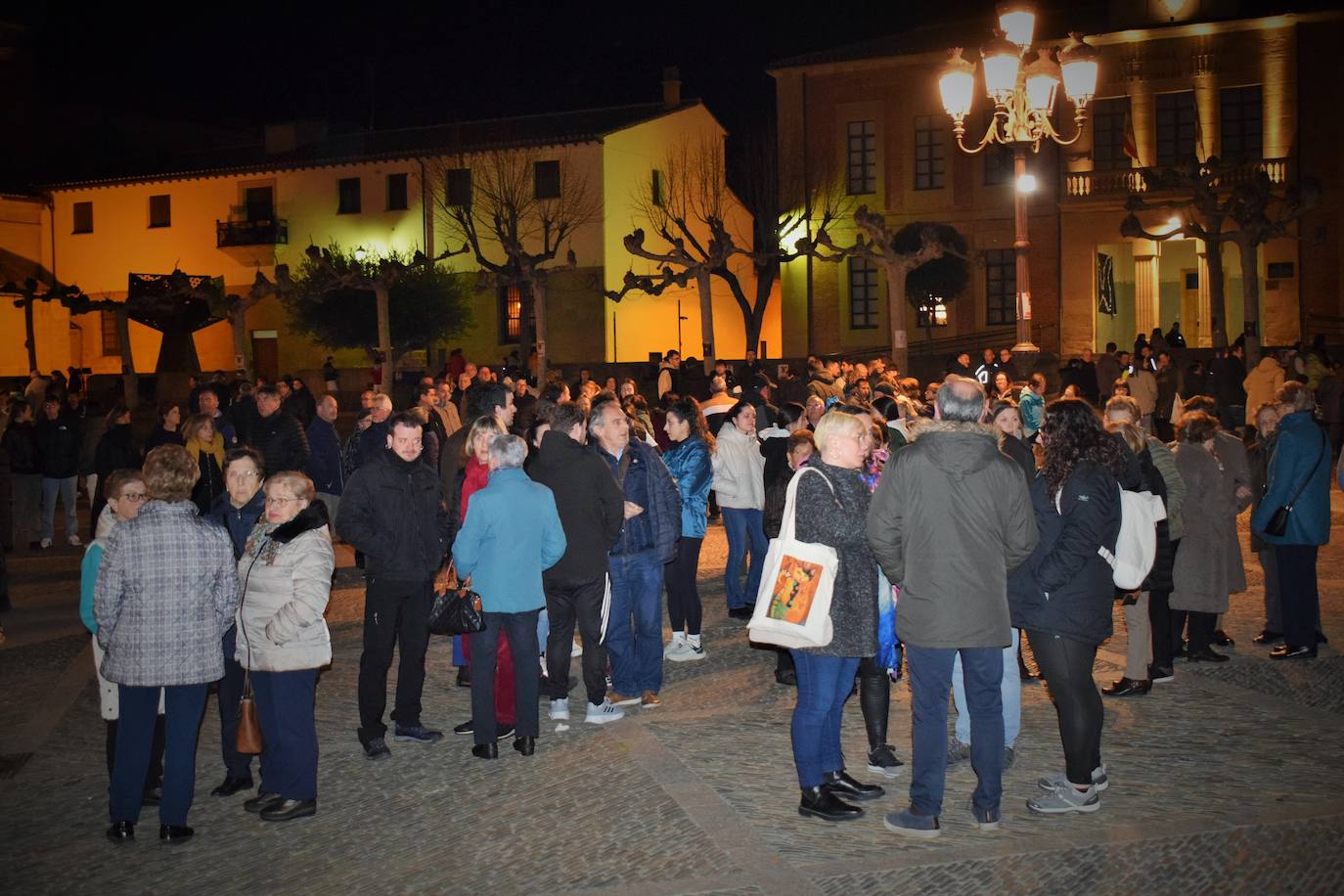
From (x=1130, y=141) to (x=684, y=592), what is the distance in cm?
3130

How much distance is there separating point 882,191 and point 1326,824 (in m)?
39.1

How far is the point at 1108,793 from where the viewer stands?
639cm

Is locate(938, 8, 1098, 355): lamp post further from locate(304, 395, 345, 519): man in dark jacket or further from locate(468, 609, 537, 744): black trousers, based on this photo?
locate(468, 609, 537, 744): black trousers

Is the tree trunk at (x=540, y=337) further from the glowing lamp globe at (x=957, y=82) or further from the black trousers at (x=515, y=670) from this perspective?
the black trousers at (x=515, y=670)

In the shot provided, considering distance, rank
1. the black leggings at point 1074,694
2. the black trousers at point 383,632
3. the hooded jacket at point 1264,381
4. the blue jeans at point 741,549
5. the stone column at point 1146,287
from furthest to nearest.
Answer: the stone column at point 1146,287 < the hooded jacket at point 1264,381 < the blue jeans at point 741,549 < the black trousers at point 383,632 < the black leggings at point 1074,694

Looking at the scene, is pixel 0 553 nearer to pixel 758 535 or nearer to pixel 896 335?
pixel 758 535

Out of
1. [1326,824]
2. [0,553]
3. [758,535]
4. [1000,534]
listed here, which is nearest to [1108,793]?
[1326,824]

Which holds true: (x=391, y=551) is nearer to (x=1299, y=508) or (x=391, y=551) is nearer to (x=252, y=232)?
(x=1299, y=508)

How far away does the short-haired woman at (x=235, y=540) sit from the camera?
670 cm

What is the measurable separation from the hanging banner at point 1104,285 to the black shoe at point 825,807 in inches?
1465

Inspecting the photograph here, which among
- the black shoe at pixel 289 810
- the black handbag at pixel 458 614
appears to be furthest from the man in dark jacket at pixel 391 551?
the black shoe at pixel 289 810

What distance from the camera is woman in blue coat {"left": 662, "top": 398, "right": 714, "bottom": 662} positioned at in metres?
9.70

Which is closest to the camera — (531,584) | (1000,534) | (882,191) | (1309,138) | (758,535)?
(1000,534)

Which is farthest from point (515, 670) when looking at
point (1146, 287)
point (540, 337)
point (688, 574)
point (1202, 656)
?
point (1146, 287)
